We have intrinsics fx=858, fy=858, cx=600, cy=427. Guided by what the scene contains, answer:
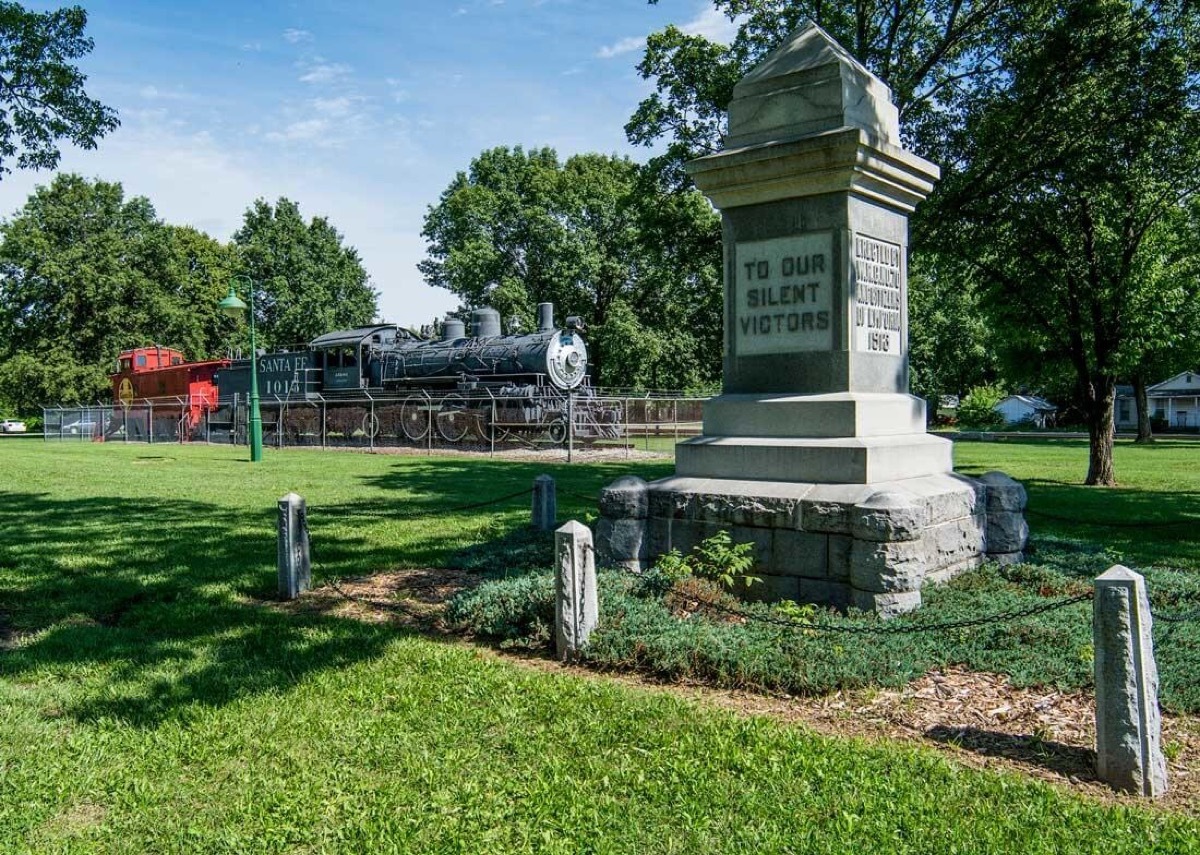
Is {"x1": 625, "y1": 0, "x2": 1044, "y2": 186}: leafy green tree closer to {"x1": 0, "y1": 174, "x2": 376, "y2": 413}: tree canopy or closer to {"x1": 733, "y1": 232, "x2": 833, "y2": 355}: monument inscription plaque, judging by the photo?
{"x1": 733, "y1": 232, "x2": 833, "y2": 355}: monument inscription plaque

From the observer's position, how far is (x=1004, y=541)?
6656mm

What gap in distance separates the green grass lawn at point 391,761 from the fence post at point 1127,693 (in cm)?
22

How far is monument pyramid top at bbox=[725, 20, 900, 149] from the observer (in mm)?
6262

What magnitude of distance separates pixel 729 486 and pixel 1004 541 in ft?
7.48

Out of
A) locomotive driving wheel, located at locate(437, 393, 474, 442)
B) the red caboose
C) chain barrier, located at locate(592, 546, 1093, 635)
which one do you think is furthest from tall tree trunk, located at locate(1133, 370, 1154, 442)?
the red caboose

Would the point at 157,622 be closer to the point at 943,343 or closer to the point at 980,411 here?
the point at 980,411

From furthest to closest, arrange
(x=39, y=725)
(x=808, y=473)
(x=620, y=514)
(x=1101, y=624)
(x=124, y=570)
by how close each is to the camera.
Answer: (x=124, y=570)
(x=620, y=514)
(x=808, y=473)
(x=39, y=725)
(x=1101, y=624)

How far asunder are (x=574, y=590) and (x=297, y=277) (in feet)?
173

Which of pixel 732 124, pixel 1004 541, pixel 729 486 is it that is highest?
pixel 732 124

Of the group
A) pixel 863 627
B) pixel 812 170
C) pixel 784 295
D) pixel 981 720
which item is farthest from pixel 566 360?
pixel 981 720

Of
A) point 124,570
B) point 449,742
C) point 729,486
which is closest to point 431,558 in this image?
point 124,570

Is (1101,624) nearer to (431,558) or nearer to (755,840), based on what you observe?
(755,840)

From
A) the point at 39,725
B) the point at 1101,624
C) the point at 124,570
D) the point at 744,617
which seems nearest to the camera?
the point at 1101,624

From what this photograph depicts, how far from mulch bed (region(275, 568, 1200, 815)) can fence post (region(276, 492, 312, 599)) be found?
2.78 m
